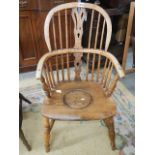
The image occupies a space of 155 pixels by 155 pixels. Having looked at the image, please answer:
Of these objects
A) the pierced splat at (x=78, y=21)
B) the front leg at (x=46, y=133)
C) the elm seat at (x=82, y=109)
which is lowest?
the front leg at (x=46, y=133)

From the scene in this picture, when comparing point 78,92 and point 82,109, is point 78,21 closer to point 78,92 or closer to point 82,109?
point 78,92

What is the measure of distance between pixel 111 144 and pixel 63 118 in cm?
52

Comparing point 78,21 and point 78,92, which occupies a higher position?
point 78,21

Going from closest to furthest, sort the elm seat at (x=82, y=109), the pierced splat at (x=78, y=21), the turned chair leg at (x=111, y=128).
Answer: the elm seat at (x=82, y=109) → the turned chair leg at (x=111, y=128) → the pierced splat at (x=78, y=21)

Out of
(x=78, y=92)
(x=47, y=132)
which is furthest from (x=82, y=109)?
(x=47, y=132)

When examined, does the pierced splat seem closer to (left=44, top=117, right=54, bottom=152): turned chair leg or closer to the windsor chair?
the windsor chair

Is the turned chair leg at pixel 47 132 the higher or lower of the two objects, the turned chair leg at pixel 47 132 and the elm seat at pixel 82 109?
the lower

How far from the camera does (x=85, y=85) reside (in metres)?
1.39

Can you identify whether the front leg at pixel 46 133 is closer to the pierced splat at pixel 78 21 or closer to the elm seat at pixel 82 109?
the elm seat at pixel 82 109

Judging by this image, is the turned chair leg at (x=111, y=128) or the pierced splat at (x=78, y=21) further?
the pierced splat at (x=78, y=21)

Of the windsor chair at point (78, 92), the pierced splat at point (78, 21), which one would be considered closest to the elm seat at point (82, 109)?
the windsor chair at point (78, 92)

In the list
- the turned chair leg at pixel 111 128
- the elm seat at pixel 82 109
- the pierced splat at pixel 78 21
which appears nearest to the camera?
the elm seat at pixel 82 109
